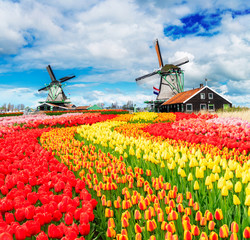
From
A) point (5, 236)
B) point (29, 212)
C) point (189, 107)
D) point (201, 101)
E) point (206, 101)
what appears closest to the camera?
point (5, 236)

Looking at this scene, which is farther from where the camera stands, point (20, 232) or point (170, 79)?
point (170, 79)

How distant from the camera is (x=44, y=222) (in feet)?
7.32

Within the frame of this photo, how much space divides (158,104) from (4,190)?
149ft

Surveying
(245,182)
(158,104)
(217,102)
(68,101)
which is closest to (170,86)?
(158,104)

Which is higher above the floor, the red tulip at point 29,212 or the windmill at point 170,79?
the windmill at point 170,79

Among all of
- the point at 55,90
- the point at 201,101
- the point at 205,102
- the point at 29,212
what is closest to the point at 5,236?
the point at 29,212

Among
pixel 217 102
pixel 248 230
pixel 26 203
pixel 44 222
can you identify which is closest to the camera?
pixel 248 230

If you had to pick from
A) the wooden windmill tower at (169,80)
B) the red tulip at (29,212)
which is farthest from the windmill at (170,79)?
the red tulip at (29,212)

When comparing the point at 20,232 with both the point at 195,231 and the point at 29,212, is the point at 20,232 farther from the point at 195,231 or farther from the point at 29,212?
the point at 195,231

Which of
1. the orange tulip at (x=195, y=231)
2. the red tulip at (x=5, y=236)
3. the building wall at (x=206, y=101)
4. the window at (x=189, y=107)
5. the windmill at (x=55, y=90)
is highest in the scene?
the windmill at (x=55, y=90)

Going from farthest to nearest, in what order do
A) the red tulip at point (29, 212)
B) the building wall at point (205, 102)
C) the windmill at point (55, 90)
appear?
the windmill at point (55, 90) < the building wall at point (205, 102) < the red tulip at point (29, 212)

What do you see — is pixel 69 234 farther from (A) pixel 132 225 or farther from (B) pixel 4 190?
(B) pixel 4 190

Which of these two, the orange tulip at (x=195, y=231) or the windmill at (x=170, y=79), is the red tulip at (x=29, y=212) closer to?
the orange tulip at (x=195, y=231)

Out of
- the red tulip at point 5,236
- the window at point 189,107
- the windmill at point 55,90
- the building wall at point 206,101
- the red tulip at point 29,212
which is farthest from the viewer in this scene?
the windmill at point 55,90
